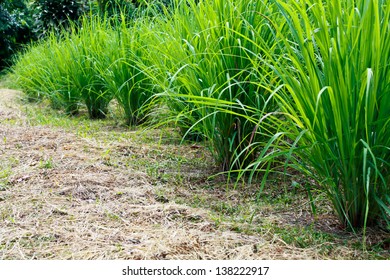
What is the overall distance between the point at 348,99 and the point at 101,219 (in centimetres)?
105

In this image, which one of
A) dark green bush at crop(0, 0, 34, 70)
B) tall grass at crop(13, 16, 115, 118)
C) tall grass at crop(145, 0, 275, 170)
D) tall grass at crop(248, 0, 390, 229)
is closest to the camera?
tall grass at crop(248, 0, 390, 229)

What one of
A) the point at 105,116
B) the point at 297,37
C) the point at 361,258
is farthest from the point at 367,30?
the point at 105,116

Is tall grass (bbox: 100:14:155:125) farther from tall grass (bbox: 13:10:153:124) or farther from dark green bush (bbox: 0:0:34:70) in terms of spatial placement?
dark green bush (bbox: 0:0:34:70)

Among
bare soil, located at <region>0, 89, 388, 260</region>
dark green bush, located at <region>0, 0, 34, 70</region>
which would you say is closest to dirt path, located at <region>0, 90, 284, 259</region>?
bare soil, located at <region>0, 89, 388, 260</region>

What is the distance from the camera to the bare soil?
156 centimetres

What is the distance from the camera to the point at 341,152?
5.05 feet

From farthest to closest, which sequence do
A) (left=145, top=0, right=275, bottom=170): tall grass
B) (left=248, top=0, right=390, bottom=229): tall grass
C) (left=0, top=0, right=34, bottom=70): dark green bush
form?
(left=0, top=0, right=34, bottom=70): dark green bush, (left=145, top=0, right=275, bottom=170): tall grass, (left=248, top=0, right=390, bottom=229): tall grass

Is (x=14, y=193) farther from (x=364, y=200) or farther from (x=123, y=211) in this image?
(x=364, y=200)

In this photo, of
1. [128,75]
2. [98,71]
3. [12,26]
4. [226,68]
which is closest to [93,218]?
[226,68]

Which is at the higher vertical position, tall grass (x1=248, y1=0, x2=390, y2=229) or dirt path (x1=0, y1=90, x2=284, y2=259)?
tall grass (x1=248, y1=0, x2=390, y2=229)

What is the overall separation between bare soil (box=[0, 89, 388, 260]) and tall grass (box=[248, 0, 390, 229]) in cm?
25

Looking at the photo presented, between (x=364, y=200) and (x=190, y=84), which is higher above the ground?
(x=190, y=84)

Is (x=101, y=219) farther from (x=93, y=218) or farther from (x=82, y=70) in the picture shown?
(x=82, y=70)

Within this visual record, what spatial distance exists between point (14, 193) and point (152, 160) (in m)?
0.81
